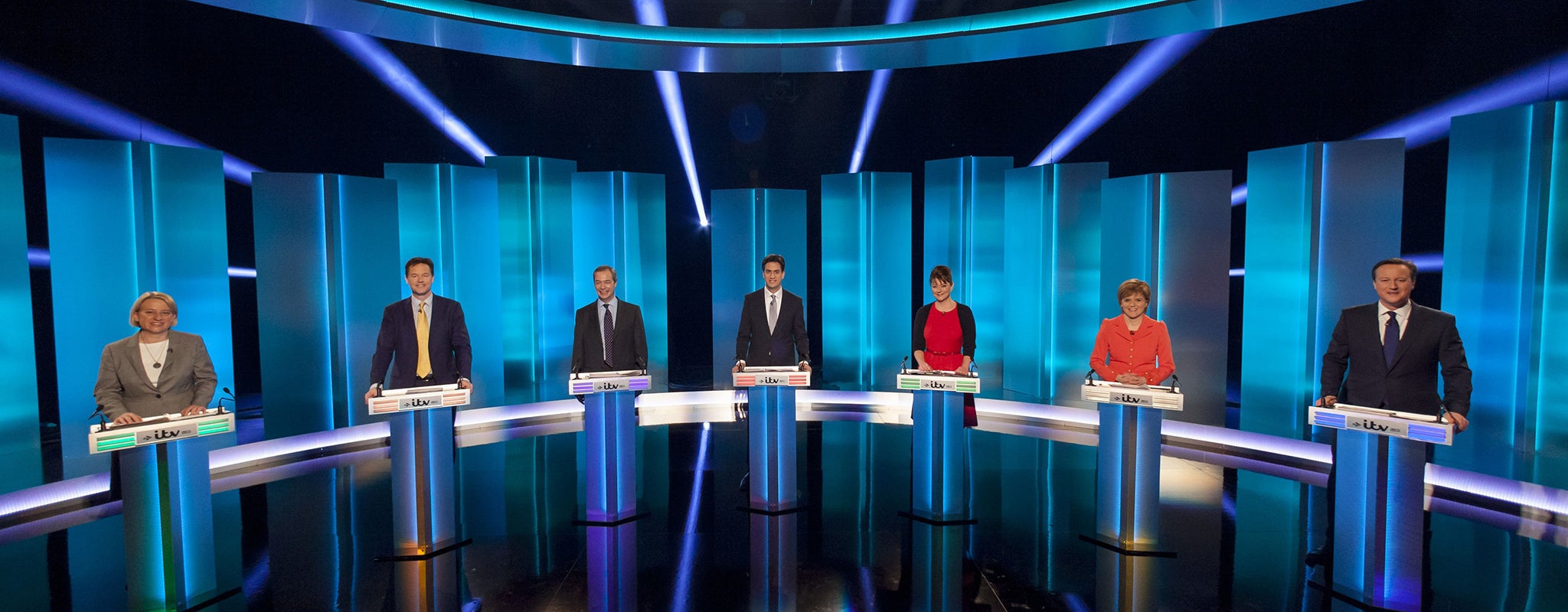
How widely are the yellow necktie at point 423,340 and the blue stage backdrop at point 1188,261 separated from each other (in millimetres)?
5208

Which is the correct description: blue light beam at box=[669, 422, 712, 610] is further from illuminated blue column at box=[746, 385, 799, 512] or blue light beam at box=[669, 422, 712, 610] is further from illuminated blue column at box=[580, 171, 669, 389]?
illuminated blue column at box=[580, 171, 669, 389]

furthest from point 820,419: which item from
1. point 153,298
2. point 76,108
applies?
point 76,108

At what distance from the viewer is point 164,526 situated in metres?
2.94

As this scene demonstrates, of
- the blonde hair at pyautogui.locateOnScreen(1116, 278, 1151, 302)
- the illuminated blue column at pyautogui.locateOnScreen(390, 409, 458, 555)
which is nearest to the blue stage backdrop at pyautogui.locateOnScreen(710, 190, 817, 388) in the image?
the illuminated blue column at pyautogui.locateOnScreen(390, 409, 458, 555)

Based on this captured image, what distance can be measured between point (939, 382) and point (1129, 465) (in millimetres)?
1009

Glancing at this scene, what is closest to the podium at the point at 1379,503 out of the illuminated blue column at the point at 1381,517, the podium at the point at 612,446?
the illuminated blue column at the point at 1381,517

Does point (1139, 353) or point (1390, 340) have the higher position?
point (1390, 340)

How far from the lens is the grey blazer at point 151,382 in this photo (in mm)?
2994

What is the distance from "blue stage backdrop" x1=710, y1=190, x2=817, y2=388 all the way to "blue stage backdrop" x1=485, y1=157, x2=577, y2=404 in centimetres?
149

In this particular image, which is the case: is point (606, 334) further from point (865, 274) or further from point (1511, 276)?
point (1511, 276)

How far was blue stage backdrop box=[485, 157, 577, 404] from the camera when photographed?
674cm

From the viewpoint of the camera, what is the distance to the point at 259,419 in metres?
6.22

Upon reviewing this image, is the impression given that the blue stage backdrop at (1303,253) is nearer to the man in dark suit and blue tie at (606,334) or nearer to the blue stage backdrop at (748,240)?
the blue stage backdrop at (748,240)

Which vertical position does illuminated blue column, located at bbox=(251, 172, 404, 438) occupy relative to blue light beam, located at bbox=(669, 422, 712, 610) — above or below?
above
